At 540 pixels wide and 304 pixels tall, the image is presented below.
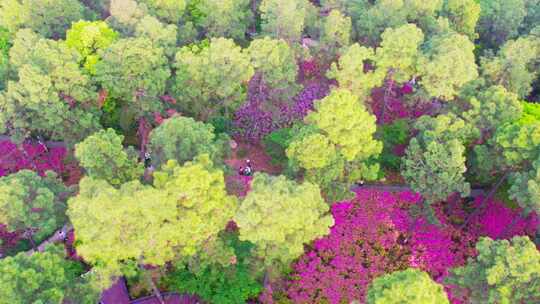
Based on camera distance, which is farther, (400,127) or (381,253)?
(400,127)

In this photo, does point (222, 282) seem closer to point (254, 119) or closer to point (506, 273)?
point (506, 273)

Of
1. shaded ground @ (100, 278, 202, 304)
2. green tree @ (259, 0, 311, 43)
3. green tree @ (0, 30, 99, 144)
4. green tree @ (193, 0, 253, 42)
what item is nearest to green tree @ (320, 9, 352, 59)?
green tree @ (259, 0, 311, 43)

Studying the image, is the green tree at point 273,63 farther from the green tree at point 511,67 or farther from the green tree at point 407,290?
the green tree at point 407,290

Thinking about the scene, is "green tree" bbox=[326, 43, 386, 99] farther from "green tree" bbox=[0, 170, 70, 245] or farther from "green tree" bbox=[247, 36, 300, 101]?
"green tree" bbox=[0, 170, 70, 245]

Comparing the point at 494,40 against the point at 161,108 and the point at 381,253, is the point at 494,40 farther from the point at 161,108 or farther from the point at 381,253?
the point at 161,108

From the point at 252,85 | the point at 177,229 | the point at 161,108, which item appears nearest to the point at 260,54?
the point at 252,85
